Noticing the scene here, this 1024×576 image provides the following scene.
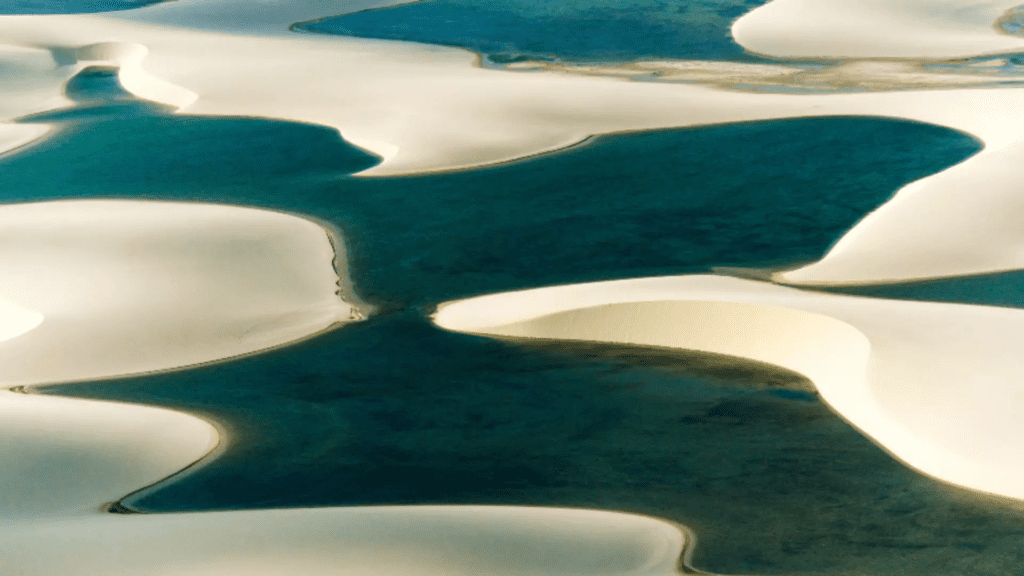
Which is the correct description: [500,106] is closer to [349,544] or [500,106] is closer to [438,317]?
[438,317]

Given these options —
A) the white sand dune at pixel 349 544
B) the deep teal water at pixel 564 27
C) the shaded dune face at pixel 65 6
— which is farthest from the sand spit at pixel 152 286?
the shaded dune face at pixel 65 6

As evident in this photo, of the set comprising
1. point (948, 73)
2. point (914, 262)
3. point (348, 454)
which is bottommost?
point (348, 454)

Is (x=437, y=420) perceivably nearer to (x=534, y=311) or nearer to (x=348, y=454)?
(x=348, y=454)

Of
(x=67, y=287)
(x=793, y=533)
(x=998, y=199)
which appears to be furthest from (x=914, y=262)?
(x=67, y=287)

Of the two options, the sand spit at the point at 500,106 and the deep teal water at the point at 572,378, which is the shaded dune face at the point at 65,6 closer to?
the sand spit at the point at 500,106

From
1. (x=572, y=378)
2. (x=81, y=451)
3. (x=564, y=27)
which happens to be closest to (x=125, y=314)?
(x=81, y=451)
